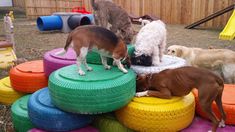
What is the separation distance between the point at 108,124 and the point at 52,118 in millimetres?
711

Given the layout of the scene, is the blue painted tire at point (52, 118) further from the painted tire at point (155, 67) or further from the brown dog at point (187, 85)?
the painted tire at point (155, 67)

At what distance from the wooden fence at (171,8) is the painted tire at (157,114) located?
10.9 metres

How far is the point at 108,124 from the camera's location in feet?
12.2

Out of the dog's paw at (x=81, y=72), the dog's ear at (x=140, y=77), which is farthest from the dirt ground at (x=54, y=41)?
the dog's ear at (x=140, y=77)

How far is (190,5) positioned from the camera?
48.0 ft

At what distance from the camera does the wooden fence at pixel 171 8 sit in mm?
13758

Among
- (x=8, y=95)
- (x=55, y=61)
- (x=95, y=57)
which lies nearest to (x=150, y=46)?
(x=95, y=57)

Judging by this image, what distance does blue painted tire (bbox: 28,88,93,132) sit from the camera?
11.5 feet

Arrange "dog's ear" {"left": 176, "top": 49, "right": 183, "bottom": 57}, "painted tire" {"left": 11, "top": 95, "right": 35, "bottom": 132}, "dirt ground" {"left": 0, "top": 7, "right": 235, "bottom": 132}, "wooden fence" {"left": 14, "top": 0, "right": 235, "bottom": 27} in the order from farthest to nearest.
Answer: "wooden fence" {"left": 14, "top": 0, "right": 235, "bottom": 27} < "dirt ground" {"left": 0, "top": 7, "right": 235, "bottom": 132} < "dog's ear" {"left": 176, "top": 49, "right": 183, "bottom": 57} < "painted tire" {"left": 11, "top": 95, "right": 35, "bottom": 132}

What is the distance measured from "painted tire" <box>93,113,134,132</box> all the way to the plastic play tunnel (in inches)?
374

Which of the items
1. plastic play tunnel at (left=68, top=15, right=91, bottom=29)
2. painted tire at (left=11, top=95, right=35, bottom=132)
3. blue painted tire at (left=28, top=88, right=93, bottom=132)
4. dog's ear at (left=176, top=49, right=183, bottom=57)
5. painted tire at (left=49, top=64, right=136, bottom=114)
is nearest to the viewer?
painted tire at (left=49, top=64, right=136, bottom=114)

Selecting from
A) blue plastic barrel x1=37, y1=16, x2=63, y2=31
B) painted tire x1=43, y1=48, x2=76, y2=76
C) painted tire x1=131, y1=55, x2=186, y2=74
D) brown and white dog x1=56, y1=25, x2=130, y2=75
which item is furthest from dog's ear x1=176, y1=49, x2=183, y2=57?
blue plastic barrel x1=37, y1=16, x2=63, y2=31

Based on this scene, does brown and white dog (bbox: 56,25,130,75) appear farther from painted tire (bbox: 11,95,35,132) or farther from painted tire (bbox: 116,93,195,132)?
painted tire (bbox: 11,95,35,132)

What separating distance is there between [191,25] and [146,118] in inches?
435
